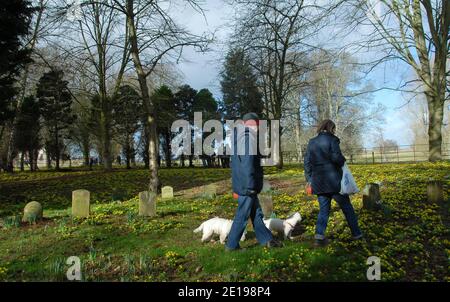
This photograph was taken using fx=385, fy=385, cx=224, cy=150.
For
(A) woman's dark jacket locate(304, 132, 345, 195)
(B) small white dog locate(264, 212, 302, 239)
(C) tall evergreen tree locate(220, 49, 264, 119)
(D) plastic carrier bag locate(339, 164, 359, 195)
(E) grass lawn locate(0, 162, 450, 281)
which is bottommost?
(E) grass lawn locate(0, 162, 450, 281)

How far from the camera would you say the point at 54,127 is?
1506 inches

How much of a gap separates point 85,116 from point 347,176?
3897 cm

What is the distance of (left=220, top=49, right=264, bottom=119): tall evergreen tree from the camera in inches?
1028

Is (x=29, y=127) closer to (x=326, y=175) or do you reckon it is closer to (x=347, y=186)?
(x=326, y=175)

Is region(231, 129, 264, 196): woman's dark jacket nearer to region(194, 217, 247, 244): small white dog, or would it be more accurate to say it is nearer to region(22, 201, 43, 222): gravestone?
region(194, 217, 247, 244): small white dog

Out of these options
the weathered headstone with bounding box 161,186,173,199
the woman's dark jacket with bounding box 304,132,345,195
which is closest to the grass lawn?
the woman's dark jacket with bounding box 304,132,345,195

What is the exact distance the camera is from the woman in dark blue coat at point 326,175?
646 cm

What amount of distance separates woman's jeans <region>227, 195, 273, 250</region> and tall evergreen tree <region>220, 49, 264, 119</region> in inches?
734

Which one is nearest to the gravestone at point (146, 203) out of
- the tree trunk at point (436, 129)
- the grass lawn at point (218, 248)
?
the grass lawn at point (218, 248)

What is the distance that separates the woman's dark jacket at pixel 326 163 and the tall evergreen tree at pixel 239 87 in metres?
18.1

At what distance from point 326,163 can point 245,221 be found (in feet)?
5.58

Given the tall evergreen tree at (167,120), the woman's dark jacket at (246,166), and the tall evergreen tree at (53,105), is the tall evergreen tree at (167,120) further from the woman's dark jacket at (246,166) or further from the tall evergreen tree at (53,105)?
the woman's dark jacket at (246,166)

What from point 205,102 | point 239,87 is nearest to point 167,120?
point 205,102
